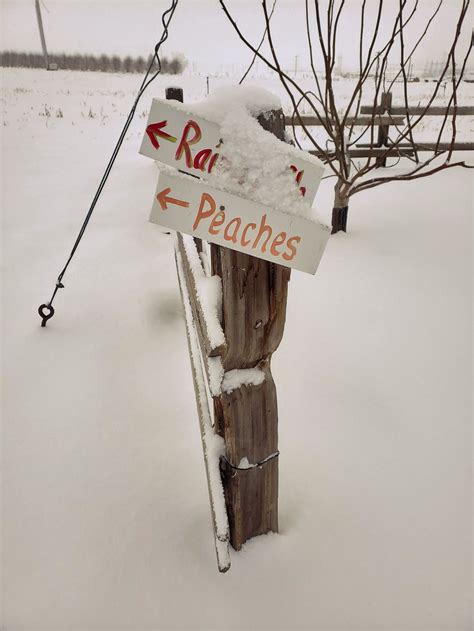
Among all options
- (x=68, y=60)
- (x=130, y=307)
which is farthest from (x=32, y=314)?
(x=68, y=60)

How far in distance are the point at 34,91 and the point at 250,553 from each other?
17.1 meters

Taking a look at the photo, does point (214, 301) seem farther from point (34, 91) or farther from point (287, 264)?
point (34, 91)

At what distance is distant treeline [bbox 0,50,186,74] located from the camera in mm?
26750

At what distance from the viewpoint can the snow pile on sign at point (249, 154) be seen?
72 centimetres

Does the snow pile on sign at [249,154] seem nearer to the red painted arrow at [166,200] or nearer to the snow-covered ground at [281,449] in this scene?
the red painted arrow at [166,200]

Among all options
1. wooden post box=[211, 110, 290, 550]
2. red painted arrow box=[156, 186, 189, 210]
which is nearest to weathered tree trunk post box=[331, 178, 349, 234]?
wooden post box=[211, 110, 290, 550]

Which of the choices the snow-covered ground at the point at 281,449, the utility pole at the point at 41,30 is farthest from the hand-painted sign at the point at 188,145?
the utility pole at the point at 41,30

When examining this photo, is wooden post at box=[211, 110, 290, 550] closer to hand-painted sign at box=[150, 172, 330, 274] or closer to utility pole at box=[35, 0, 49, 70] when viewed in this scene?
hand-painted sign at box=[150, 172, 330, 274]

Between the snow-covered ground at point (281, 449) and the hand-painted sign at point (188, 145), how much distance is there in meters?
1.23

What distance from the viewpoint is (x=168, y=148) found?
2.33 ft

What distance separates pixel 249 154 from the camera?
725 mm

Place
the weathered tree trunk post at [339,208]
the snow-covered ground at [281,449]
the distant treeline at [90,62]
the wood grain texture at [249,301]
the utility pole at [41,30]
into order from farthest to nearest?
the distant treeline at [90,62], the utility pole at [41,30], the weathered tree trunk post at [339,208], the snow-covered ground at [281,449], the wood grain texture at [249,301]

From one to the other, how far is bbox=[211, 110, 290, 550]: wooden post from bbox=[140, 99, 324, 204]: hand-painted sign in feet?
0.35

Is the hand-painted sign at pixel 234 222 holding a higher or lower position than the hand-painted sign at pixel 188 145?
lower
